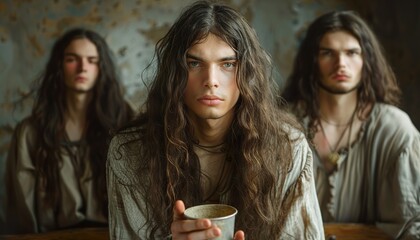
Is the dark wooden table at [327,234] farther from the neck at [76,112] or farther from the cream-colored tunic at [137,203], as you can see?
the neck at [76,112]

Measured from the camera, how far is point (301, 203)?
6.09 feet

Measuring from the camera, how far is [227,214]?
61.6 inches

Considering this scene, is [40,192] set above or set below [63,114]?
below

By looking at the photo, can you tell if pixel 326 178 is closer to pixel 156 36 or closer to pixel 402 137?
pixel 402 137

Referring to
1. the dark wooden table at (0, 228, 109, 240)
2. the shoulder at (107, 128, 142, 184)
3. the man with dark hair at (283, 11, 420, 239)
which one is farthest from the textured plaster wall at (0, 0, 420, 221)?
the shoulder at (107, 128, 142, 184)

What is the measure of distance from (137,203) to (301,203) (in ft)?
1.55

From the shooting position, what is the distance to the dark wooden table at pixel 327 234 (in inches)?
87.5

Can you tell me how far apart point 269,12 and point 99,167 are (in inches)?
59.1

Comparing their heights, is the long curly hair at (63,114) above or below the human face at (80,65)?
below

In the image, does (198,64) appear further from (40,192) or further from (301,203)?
(40,192)

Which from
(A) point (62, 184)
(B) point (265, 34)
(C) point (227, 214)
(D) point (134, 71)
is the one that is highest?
(B) point (265, 34)

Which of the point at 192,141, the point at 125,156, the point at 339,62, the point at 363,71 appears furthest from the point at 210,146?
the point at 363,71

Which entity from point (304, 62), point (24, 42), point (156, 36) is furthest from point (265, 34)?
point (24, 42)

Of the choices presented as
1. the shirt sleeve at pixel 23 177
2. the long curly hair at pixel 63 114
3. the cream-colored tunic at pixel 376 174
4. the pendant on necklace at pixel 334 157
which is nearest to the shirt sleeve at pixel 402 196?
the cream-colored tunic at pixel 376 174
